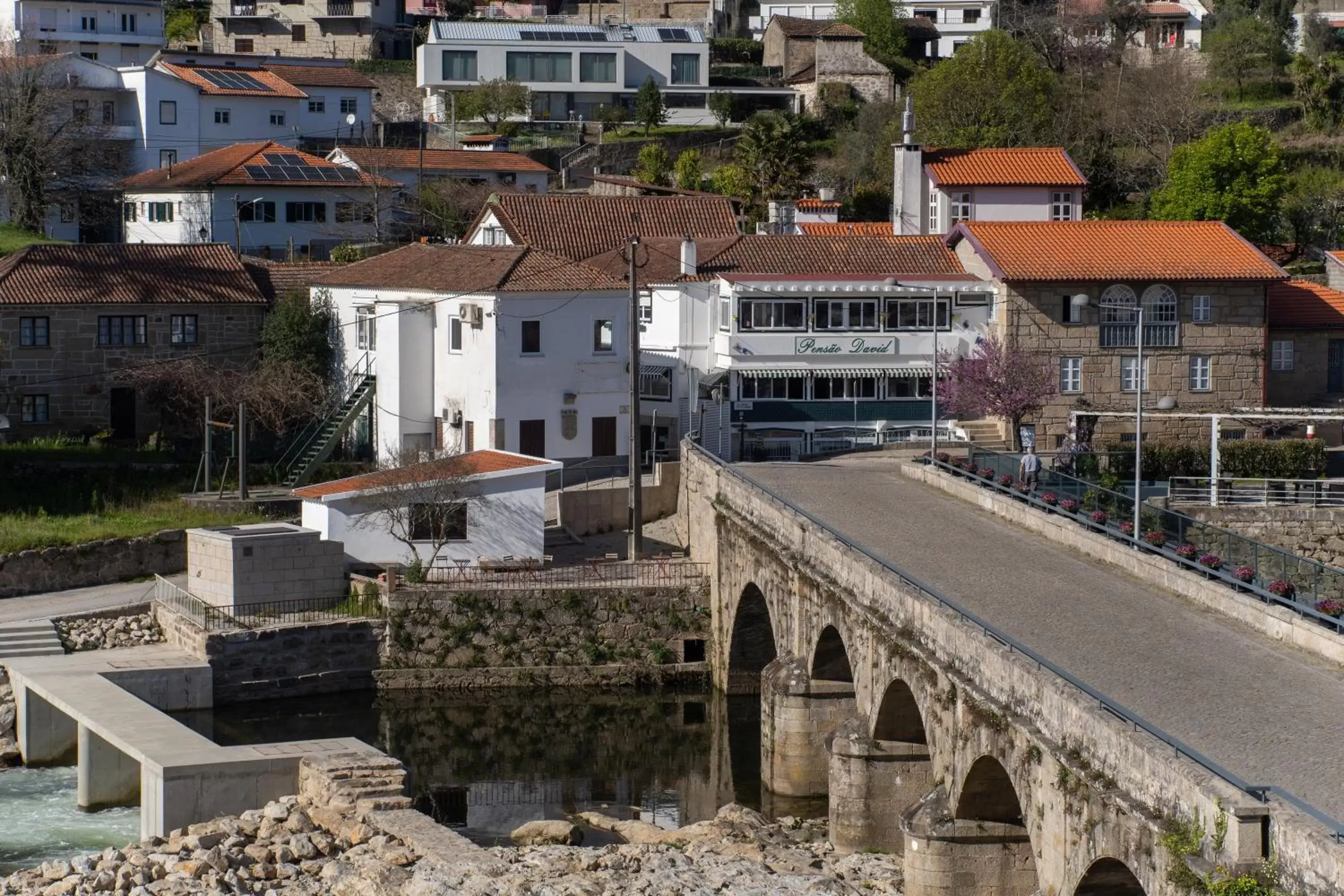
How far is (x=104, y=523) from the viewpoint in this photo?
5191 centimetres

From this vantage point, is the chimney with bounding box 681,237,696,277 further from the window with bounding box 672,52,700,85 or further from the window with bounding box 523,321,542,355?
the window with bounding box 672,52,700,85

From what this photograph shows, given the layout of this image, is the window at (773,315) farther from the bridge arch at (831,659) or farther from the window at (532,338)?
the bridge arch at (831,659)

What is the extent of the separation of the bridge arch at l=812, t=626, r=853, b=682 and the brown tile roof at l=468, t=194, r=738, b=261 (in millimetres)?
28082

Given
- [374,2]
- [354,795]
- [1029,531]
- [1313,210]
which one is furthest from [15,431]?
[374,2]

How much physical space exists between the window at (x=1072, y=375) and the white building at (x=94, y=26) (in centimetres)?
5808

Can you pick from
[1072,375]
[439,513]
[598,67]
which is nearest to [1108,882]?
[439,513]

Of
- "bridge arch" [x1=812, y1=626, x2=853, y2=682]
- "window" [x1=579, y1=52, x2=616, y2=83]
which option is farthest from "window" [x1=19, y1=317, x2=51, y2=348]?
"window" [x1=579, y1=52, x2=616, y2=83]

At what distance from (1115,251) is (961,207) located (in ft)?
35.2

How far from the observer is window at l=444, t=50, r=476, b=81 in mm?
108562

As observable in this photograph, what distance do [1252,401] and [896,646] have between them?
32.1 metres

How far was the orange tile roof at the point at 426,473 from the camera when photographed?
49031 millimetres

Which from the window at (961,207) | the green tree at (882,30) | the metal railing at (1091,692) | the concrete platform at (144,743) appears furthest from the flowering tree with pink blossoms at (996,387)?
the green tree at (882,30)

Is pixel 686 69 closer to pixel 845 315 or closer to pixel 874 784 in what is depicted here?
pixel 845 315

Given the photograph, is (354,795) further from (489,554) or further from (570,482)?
(570,482)
